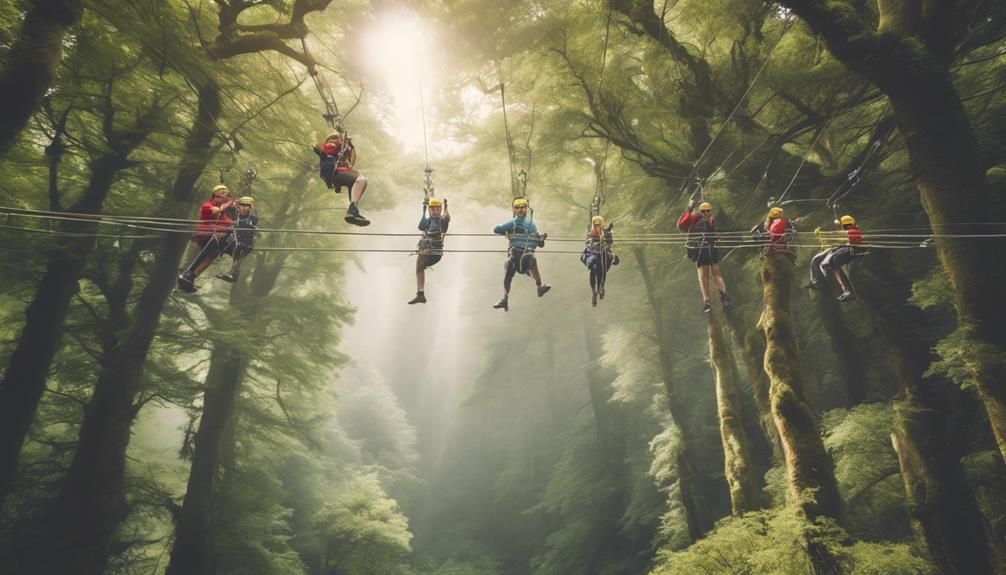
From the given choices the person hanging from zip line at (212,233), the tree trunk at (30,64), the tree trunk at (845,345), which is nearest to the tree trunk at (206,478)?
the person hanging from zip line at (212,233)

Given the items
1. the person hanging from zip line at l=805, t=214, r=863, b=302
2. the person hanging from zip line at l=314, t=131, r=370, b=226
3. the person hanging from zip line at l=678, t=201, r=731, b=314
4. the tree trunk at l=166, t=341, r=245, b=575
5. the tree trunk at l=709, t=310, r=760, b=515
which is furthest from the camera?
the tree trunk at l=166, t=341, r=245, b=575

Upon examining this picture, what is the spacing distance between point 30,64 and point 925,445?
46.5 feet

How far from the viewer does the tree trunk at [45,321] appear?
7777 millimetres

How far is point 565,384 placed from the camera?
1254 inches

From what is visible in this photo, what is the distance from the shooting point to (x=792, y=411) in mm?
7047

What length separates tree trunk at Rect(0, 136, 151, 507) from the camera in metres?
7.78

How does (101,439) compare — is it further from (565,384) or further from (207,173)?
(565,384)

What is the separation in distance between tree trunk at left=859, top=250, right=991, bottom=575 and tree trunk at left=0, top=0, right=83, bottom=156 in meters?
12.8

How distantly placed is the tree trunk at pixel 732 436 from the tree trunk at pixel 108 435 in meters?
10.8

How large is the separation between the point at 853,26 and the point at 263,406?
1767cm

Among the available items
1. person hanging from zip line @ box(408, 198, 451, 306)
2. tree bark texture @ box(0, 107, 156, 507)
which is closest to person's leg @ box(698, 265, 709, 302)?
person hanging from zip line @ box(408, 198, 451, 306)

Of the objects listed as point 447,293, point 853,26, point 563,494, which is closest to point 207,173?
point 853,26

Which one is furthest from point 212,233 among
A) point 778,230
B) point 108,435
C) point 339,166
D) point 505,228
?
point 778,230

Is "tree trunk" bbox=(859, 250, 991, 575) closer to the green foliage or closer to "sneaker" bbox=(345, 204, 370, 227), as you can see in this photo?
the green foliage
